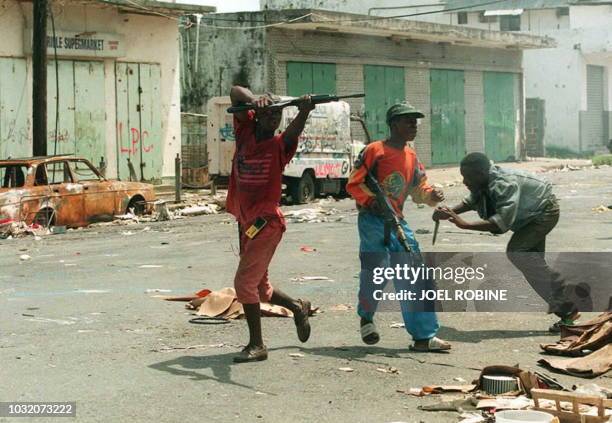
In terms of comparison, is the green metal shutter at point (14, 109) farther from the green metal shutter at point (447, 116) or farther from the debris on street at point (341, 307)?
the green metal shutter at point (447, 116)

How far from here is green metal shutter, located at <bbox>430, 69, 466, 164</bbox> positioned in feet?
135

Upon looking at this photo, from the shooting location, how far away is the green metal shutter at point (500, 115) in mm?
44844

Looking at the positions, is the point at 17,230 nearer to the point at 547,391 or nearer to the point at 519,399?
the point at 519,399

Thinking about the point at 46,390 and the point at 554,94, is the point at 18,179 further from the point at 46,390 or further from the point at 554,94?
the point at 554,94

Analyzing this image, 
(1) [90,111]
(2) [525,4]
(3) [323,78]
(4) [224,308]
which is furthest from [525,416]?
(2) [525,4]

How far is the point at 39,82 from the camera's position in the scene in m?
21.1

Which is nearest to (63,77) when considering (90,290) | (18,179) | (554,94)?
(18,179)

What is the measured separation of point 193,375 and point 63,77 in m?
19.8

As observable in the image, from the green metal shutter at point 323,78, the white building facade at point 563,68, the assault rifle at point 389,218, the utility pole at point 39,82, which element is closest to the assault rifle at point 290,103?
the assault rifle at point 389,218

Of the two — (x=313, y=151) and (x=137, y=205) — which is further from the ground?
(x=313, y=151)

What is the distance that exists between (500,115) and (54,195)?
2997cm

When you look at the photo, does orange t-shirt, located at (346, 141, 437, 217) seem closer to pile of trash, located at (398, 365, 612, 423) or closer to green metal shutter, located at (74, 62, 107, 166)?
pile of trash, located at (398, 365, 612, 423)

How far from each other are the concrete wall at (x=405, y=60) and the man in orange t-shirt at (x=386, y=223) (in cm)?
2480

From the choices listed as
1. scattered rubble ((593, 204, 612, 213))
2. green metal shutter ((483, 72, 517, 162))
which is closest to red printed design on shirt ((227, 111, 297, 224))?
scattered rubble ((593, 204, 612, 213))
